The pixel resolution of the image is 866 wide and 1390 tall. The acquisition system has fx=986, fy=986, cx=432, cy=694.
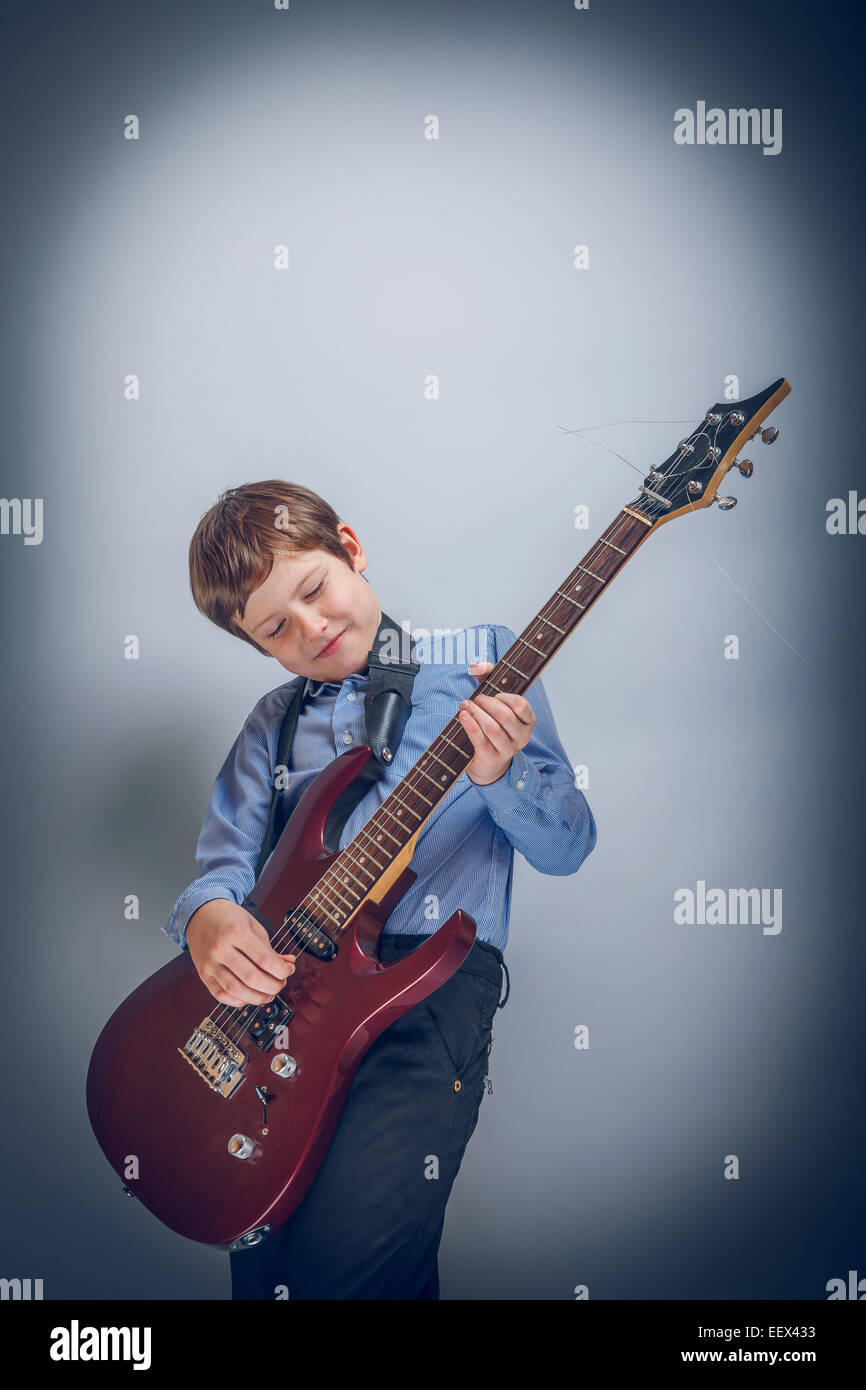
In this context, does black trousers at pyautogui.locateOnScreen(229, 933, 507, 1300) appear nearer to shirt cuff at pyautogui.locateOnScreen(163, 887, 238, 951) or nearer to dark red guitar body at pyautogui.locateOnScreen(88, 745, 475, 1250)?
dark red guitar body at pyautogui.locateOnScreen(88, 745, 475, 1250)

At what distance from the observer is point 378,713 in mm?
1393

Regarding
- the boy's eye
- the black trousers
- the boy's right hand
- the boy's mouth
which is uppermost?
the boy's eye

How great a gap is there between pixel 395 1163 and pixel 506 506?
1.03 meters

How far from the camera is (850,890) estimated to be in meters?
1.59

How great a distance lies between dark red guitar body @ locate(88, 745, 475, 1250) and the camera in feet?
3.84

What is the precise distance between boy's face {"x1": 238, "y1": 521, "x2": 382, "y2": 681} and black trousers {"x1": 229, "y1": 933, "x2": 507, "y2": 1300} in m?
0.48

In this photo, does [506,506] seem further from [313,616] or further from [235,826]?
[235,826]

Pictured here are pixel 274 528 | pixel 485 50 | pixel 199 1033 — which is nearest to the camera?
pixel 199 1033

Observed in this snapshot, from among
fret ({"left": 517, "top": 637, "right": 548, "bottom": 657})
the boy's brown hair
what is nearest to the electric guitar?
fret ({"left": 517, "top": 637, "right": 548, "bottom": 657})

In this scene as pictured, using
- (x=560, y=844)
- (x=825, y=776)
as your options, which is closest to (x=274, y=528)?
(x=560, y=844)

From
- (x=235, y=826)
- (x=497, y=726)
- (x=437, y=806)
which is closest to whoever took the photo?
(x=497, y=726)

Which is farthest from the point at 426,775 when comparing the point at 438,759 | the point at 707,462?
the point at 707,462

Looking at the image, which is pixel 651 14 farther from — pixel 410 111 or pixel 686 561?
pixel 686 561
